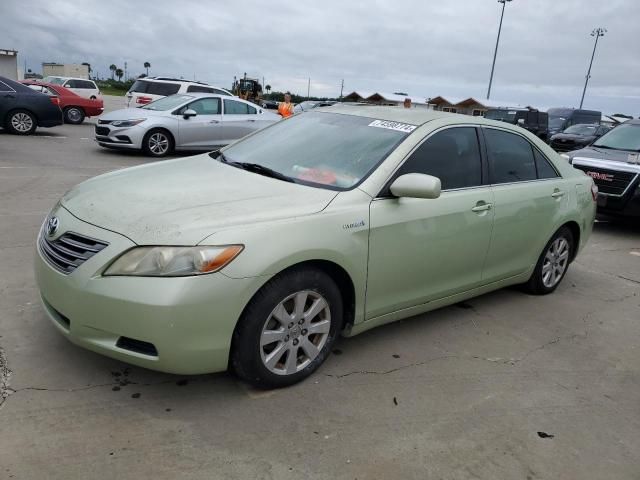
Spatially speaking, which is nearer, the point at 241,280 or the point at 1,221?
the point at 241,280

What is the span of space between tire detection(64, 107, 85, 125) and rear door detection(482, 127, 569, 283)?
18392 millimetres

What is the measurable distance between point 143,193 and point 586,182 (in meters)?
3.98

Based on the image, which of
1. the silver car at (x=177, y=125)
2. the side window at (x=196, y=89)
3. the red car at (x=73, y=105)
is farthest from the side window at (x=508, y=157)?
the red car at (x=73, y=105)

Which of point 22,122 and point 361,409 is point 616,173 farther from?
point 22,122

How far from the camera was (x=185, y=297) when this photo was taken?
99.9 inches

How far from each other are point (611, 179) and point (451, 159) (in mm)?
5307

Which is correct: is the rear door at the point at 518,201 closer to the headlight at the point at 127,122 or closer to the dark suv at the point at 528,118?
the headlight at the point at 127,122

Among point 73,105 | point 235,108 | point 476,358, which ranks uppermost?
point 235,108

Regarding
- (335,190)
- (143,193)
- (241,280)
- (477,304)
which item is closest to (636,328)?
(477,304)

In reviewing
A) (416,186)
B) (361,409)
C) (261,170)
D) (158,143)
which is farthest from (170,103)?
(361,409)

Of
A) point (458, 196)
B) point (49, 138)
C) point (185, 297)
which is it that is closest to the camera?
point (185, 297)

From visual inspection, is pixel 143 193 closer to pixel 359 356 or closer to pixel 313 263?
pixel 313 263

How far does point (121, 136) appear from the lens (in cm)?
1172

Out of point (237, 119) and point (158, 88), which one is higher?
point (158, 88)
